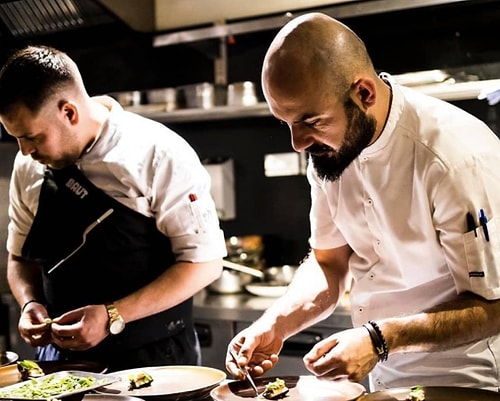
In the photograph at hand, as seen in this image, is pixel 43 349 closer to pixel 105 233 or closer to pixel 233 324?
pixel 105 233

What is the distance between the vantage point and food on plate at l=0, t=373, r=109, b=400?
1.72m

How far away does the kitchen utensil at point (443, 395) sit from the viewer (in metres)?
1.57

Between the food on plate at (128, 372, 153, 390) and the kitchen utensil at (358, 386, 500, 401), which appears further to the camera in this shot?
the food on plate at (128, 372, 153, 390)

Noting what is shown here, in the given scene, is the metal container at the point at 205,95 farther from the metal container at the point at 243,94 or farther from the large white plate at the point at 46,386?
the large white plate at the point at 46,386

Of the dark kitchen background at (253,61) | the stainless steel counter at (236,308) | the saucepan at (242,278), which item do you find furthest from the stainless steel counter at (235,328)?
the dark kitchen background at (253,61)

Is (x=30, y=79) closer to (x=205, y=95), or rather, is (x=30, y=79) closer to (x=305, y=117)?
(x=305, y=117)

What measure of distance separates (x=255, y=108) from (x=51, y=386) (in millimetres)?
2301

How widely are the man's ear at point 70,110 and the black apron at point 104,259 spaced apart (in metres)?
0.16

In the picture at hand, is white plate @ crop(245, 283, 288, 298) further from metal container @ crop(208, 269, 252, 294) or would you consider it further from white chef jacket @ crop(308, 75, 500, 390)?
white chef jacket @ crop(308, 75, 500, 390)

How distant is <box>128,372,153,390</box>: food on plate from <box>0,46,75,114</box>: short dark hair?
95 cm

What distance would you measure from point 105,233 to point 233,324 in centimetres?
145

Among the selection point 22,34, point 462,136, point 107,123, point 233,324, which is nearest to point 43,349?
point 107,123

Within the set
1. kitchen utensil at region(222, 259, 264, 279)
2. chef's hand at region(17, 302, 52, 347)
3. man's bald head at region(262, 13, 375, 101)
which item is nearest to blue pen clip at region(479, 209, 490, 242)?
man's bald head at region(262, 13, 375, 101)

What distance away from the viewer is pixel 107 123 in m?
2.50
